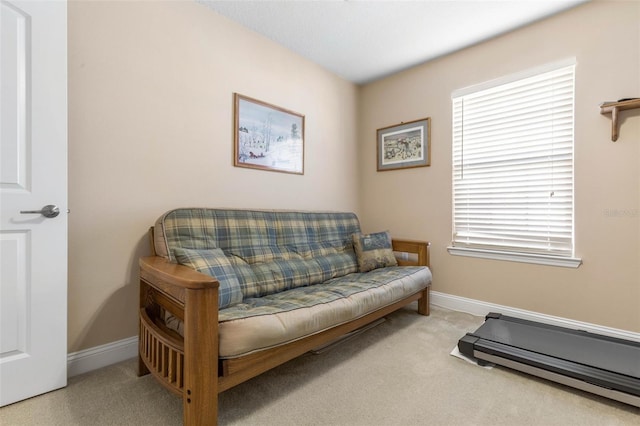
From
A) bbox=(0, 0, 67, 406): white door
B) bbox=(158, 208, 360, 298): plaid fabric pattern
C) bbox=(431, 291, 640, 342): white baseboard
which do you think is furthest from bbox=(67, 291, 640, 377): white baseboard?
bbox=(158, 208, 360, 298): plaid fabric pattern

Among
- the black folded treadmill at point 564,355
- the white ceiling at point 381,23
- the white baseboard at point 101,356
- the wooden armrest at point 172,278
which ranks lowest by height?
the white baseboard at point 101,356

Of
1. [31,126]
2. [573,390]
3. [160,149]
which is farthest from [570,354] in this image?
[31,126]

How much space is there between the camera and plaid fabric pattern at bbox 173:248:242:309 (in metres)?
1.57

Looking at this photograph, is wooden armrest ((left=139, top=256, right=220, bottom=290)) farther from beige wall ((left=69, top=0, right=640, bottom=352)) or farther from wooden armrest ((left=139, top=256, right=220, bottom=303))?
beige wall ((left=69, top=0, right=640, bottom=352))

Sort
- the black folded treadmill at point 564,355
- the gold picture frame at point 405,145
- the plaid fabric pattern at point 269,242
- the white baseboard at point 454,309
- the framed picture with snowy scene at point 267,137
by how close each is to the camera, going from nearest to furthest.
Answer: the black folded treadmill at point 564,355, the white baseboard at point 454,309, the plaid fabric pattern at point 269,242, the framed picture with snowy scene at point 267,137, the gold picture frame at point 405,145

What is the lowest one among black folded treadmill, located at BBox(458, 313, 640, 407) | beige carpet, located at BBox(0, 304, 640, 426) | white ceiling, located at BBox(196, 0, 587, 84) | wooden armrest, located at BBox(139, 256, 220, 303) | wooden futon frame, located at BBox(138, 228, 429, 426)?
beige carpet, located at BBox(0, 304, 640, 426)

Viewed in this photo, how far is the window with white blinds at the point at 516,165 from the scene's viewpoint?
229cm

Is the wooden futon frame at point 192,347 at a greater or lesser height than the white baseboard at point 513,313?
greater

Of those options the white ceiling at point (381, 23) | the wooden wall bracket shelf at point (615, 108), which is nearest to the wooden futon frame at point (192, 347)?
the white ceiling at point (381, 23)

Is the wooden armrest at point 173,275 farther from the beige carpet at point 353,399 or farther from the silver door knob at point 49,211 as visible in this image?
the beige carpet at point 353,399

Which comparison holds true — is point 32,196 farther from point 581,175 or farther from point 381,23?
point 581,175

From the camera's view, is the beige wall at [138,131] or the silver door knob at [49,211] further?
the beige wall at [138,131]

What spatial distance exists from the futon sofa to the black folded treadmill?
0.63 metres

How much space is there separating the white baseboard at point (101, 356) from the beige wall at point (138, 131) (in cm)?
4
